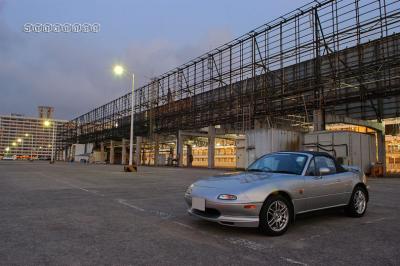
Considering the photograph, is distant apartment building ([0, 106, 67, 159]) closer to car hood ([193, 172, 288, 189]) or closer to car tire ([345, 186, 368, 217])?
car hood ([193, 172, 288, 189])

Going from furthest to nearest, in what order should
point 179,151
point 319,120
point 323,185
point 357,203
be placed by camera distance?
point 179,151 → point 319,120 → point 357,203 → point 323,185

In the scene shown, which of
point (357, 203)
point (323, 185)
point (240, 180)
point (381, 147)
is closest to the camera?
point (240, 180)

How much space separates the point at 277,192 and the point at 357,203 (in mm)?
2593

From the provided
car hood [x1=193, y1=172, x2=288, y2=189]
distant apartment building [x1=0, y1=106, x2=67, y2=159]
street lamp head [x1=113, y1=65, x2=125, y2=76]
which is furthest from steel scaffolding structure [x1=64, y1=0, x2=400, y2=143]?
distant apartment building [x1=0, y1=106, x2=67, y2=159]

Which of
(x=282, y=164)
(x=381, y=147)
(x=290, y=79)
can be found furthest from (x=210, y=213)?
(x=290, y=79)

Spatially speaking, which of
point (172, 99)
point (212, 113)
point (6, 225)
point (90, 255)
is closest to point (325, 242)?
point (90, 255)

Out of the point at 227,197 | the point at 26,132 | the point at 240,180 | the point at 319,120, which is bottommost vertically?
the point at 227,197

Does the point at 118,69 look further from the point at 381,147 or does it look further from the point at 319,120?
the point at 381,147

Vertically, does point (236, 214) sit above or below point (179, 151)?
below

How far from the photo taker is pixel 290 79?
3600 cm

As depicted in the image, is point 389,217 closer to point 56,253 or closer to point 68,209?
point 56,253

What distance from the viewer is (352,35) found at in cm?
2731

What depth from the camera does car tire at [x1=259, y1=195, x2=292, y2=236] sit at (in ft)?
16.5

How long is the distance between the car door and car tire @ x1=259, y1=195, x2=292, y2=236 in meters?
Result: 0.58
